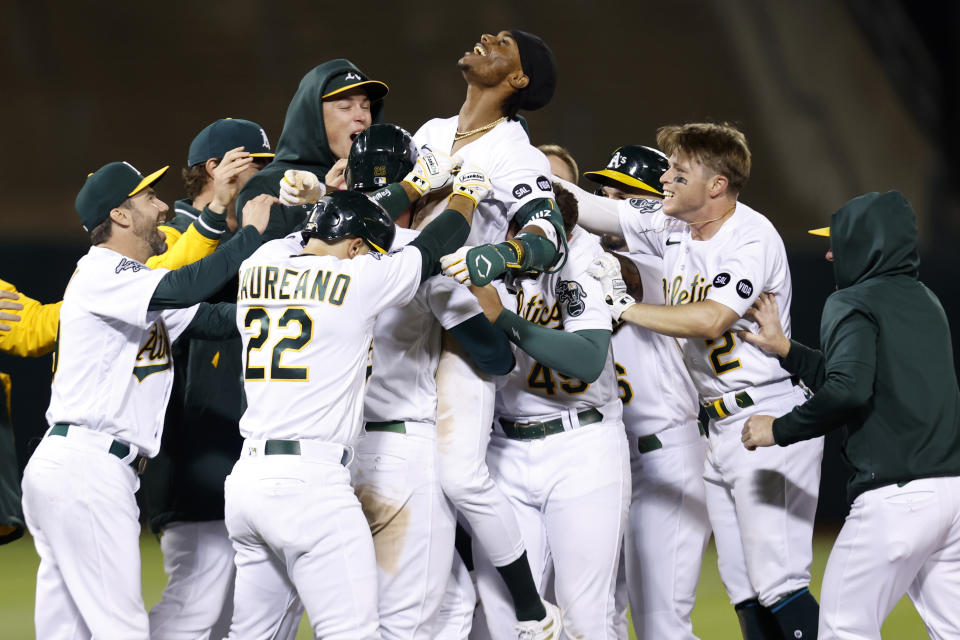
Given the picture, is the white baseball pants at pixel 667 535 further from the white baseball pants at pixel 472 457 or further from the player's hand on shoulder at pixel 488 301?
the player's hand on shoulder at pixel 488 301

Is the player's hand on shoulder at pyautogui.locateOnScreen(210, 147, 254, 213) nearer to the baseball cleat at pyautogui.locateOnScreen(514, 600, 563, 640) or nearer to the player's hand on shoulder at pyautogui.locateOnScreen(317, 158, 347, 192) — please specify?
the player's hand on shoulder at pyautogui.locateOnScreen(317, 158, 347, 192)

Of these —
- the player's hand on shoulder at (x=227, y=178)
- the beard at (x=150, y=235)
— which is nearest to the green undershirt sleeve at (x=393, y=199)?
the player's hand on shoulder at (x=227, y=178)

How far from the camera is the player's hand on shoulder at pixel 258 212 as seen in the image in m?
4.00

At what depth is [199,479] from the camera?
4395mm

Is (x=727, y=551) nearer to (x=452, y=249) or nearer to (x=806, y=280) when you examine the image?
Answer: (x=452, y=249)

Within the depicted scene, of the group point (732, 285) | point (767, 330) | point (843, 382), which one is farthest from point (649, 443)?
point (843, 382)

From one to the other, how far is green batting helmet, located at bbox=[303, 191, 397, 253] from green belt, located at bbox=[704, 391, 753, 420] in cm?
165

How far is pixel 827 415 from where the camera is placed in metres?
3.65

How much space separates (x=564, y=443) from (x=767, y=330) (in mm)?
953

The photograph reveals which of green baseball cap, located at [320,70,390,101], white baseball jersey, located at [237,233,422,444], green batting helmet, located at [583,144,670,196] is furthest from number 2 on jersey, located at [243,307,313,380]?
green batting helmet, located at [583,144,670,196]

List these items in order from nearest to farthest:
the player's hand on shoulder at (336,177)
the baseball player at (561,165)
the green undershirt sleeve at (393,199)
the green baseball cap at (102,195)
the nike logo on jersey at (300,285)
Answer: the nike logo on jersey at (300,285)
the green undershirt sleeve at (393,199)
the green baseball cap at (102,195)
the player's hand on shoulder at (336,177)
the baseball player at (561,165)

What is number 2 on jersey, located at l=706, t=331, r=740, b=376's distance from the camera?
431cm

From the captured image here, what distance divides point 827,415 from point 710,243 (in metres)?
1.03

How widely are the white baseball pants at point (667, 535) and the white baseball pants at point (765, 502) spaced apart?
132mm
